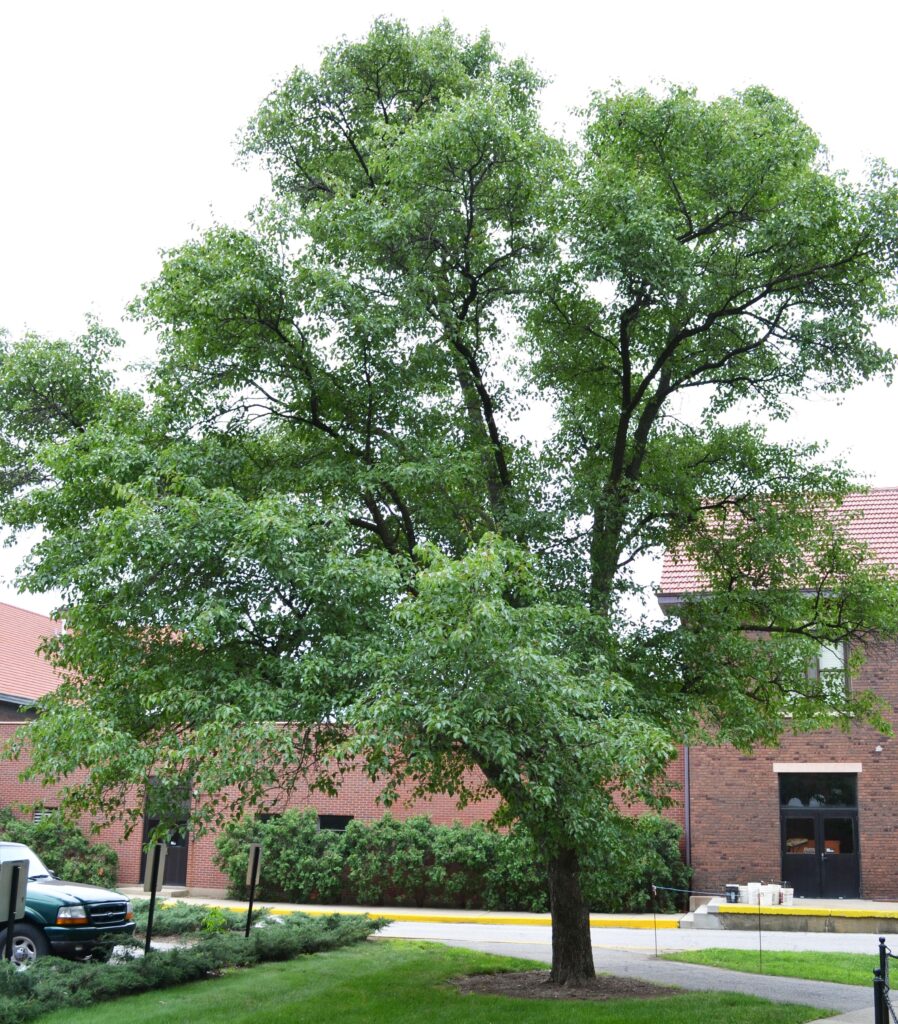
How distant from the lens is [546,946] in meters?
20.2

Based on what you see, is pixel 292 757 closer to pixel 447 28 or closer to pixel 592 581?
pixel 592 581

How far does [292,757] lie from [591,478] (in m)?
6.35

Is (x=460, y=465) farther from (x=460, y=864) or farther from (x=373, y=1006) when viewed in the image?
(x=460, y=864)

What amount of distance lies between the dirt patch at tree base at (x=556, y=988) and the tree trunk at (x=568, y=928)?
0.18 metres

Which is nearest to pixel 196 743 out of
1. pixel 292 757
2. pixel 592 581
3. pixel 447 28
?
pixel 292 757

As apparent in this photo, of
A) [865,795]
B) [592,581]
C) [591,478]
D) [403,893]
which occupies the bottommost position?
[403,893]

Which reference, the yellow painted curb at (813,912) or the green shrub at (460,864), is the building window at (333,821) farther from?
the yellow painted curb at (813,912)

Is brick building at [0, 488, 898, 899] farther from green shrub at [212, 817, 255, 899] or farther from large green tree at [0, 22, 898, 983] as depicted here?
large green tree at [0, 22, 898, 983]

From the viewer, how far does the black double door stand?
2669 cm

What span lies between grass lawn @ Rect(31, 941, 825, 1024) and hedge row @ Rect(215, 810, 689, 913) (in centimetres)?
1283

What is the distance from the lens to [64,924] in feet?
49.2

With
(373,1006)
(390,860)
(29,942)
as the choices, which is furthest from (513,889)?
(373,1006)

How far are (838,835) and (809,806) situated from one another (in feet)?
2.94

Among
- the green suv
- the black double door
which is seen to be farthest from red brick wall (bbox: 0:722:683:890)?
the green suv
